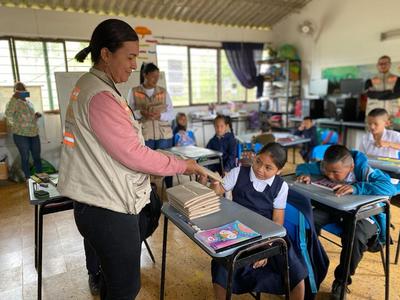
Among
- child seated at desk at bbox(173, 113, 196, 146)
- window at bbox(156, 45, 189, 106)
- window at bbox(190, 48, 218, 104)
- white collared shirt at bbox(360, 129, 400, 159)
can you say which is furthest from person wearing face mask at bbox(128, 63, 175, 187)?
window at bbox(190, 48, 218, 104)

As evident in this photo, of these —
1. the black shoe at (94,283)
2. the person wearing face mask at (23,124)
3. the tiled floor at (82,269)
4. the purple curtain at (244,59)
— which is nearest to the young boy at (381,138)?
the tiled floor at (82,269)

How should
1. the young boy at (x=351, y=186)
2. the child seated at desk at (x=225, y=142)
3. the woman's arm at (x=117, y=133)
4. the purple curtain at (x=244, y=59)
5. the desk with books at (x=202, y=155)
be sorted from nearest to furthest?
the woman's arm at (x=117, y=133)
the young boy at (x=351, y=186)
the desk with books at (x=202, y=155)
the child seated at desk at (x=225, y=142)
the purple curtain at (x=244, y=59)

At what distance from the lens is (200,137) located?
23.4 feet

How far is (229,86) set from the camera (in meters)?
7.30

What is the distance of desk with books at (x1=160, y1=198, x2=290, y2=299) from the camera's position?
110 cm

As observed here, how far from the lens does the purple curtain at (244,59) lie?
6930mm

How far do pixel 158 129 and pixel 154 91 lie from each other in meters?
0.44

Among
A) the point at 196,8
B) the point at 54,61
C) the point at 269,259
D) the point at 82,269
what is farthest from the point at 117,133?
the point at 196,8

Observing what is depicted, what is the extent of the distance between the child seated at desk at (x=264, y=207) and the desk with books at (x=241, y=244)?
17 centimetres

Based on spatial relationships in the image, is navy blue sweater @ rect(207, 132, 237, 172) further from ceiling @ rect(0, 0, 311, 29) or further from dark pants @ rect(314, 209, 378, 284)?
ceiling @ rect(0, 0, 311, 29)

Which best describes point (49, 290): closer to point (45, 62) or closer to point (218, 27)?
point (45, 62)

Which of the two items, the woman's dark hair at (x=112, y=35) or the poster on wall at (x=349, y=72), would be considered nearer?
the woman's dark hair at (x=112, y=35)

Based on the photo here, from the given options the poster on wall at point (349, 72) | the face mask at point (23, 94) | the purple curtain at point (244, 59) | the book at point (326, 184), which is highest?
the purple curtain at point (244, 59)

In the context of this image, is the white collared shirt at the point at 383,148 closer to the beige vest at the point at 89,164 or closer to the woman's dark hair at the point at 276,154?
the woman's dark hair at the point at 276,154
